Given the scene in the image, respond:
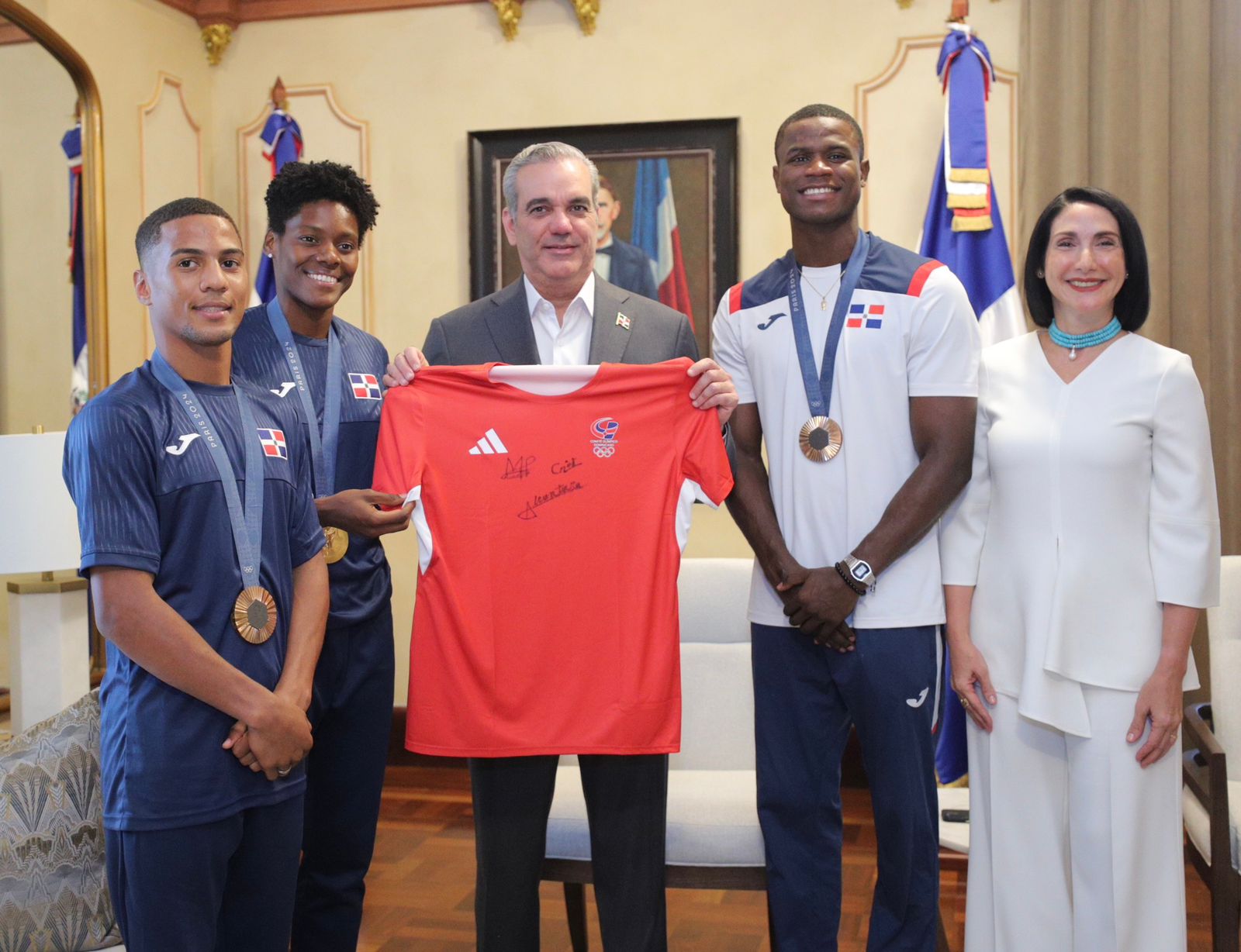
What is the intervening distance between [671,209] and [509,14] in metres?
1.05

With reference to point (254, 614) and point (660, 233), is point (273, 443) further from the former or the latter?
point (660, 233)

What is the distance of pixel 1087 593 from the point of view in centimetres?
223

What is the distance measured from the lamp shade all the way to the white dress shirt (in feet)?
4.04

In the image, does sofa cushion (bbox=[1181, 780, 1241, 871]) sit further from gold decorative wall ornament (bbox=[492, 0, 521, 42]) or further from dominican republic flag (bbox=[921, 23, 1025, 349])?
gold decorative wall ornament (bbox=[492, 0, 521, 42])

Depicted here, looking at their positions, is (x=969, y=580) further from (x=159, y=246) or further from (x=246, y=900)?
(x=159, y=246)

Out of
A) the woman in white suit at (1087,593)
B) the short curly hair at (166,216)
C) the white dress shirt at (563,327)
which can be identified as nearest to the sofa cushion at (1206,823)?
the woman in white suit at (1087,593)

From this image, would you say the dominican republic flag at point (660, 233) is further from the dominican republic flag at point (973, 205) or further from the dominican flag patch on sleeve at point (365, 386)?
the dominican flag patch on sleeve at point (365, 386)

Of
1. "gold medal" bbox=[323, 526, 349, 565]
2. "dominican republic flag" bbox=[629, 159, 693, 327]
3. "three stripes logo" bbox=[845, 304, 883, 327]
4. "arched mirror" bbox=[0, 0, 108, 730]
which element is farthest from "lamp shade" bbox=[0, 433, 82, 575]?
"dominican republic flag" bbox=[629, 159, 693, 327]

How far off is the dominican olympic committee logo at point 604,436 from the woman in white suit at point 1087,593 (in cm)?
74

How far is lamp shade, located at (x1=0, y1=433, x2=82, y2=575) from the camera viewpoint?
2.73m

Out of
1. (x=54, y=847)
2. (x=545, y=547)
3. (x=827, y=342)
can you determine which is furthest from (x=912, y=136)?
(x=54, y=847)

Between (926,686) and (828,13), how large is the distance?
3085 millimetres

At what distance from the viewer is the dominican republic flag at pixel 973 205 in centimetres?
399

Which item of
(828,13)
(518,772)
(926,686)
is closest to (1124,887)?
(926,686)
